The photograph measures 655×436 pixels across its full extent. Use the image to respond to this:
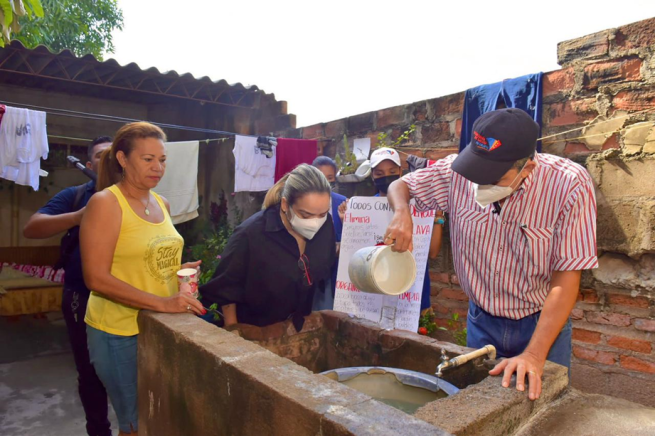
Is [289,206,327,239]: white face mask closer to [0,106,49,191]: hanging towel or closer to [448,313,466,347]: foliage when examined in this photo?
[448,313,466,347]: foliage

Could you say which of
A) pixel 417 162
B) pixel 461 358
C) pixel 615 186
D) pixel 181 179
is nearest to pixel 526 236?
Answer: pixel 461 358

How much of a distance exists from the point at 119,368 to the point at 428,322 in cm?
278

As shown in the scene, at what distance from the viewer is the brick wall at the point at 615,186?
2.86m

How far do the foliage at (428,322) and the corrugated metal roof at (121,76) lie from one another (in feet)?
15.2

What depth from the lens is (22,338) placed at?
6074mm

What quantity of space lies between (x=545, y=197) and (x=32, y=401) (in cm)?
458

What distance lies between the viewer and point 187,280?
2219 mm

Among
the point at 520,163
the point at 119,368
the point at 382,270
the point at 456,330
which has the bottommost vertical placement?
the point at 456,330

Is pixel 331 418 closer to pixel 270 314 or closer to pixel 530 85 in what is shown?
pixel 270 314

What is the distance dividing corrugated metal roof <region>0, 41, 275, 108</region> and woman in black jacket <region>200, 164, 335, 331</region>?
15.9 feet

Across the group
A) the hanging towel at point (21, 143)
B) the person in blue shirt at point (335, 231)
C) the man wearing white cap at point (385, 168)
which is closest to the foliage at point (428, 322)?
the person in blue shirt at point (335, 231)

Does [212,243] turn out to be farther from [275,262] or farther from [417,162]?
[275,262]

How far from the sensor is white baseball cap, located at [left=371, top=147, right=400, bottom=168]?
13.6ft

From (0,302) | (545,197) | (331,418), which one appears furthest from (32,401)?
(545,197)
